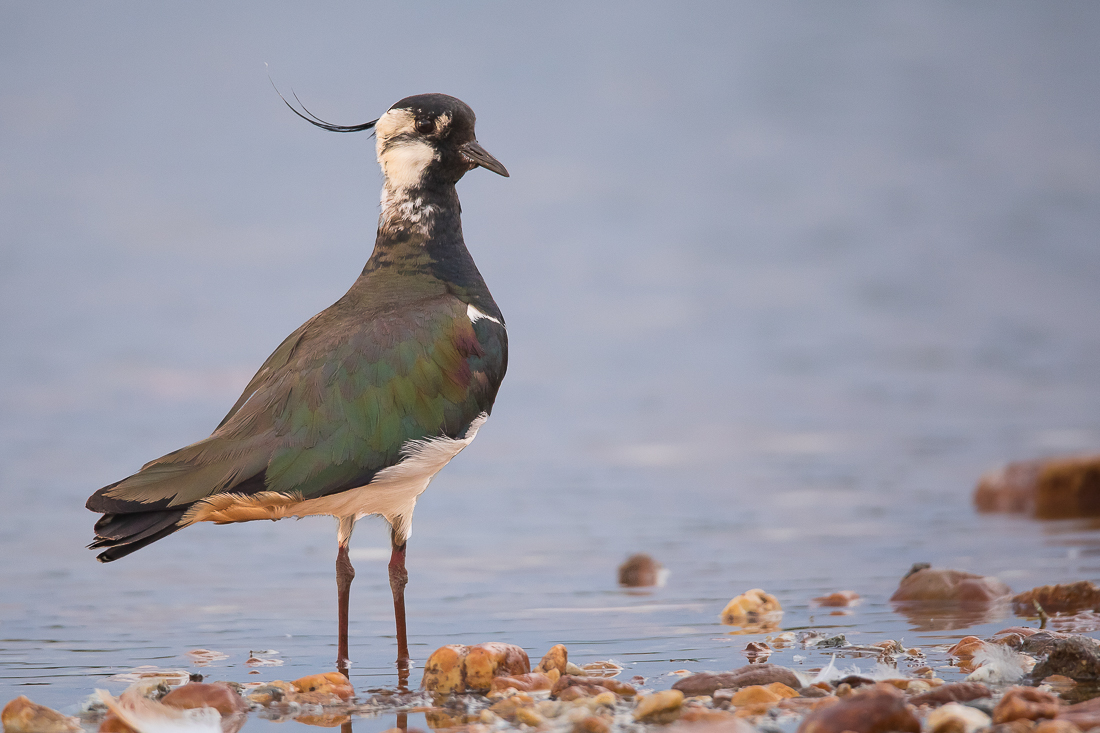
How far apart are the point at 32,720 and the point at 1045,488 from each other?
9.26 meters

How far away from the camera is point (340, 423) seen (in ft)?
16.6

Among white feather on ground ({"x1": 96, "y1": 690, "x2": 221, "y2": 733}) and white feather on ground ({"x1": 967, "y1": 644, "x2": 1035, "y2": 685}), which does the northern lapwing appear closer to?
white feather on ground ({"x1": 96, "y1": 690, "x2": 221, "y2": 733})

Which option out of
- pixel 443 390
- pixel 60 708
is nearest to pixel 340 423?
pixel 443 390

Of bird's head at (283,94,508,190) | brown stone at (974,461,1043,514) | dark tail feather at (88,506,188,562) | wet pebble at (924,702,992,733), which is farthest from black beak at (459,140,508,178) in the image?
brown stone at (974,461,1043,514)

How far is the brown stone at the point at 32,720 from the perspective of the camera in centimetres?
418

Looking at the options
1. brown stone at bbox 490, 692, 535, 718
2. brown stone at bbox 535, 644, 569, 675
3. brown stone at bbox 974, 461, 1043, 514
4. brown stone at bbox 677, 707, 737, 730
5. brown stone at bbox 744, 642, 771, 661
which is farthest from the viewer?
brown stone at bbox 974, 461, 1043, 514

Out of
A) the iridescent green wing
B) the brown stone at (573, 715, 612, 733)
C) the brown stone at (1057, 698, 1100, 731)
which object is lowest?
the brown stone at (1057, 698, 1100, 731)

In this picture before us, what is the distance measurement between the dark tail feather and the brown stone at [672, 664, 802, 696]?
2.17m

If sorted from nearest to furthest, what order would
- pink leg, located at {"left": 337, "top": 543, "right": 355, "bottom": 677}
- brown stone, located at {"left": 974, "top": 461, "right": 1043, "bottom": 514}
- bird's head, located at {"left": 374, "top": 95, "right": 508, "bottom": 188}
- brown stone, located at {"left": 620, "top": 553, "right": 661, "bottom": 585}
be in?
pink leg, located at {"left": 337, "top": 543, "right": 355, "bottom": 677}
bird's head, located at {"left": 374, "top": 95, "right": 508, "bottom": 188}
brown stone, located at {"left": 620, "top": 553, "right": 661, "bottom": 585}
brown stone, located at {"left": 974, "top": 461, "right": 1043, "bottom": 514}

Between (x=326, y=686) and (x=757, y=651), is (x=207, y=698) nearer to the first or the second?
(x=326, y=686)

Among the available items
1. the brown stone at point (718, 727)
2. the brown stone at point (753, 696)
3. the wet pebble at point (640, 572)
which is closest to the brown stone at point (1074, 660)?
the brown stone at point (753, 696)

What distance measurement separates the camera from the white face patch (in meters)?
5.88

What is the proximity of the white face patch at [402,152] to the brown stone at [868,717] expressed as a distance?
3347 mm

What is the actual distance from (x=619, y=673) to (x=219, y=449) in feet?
6.67
